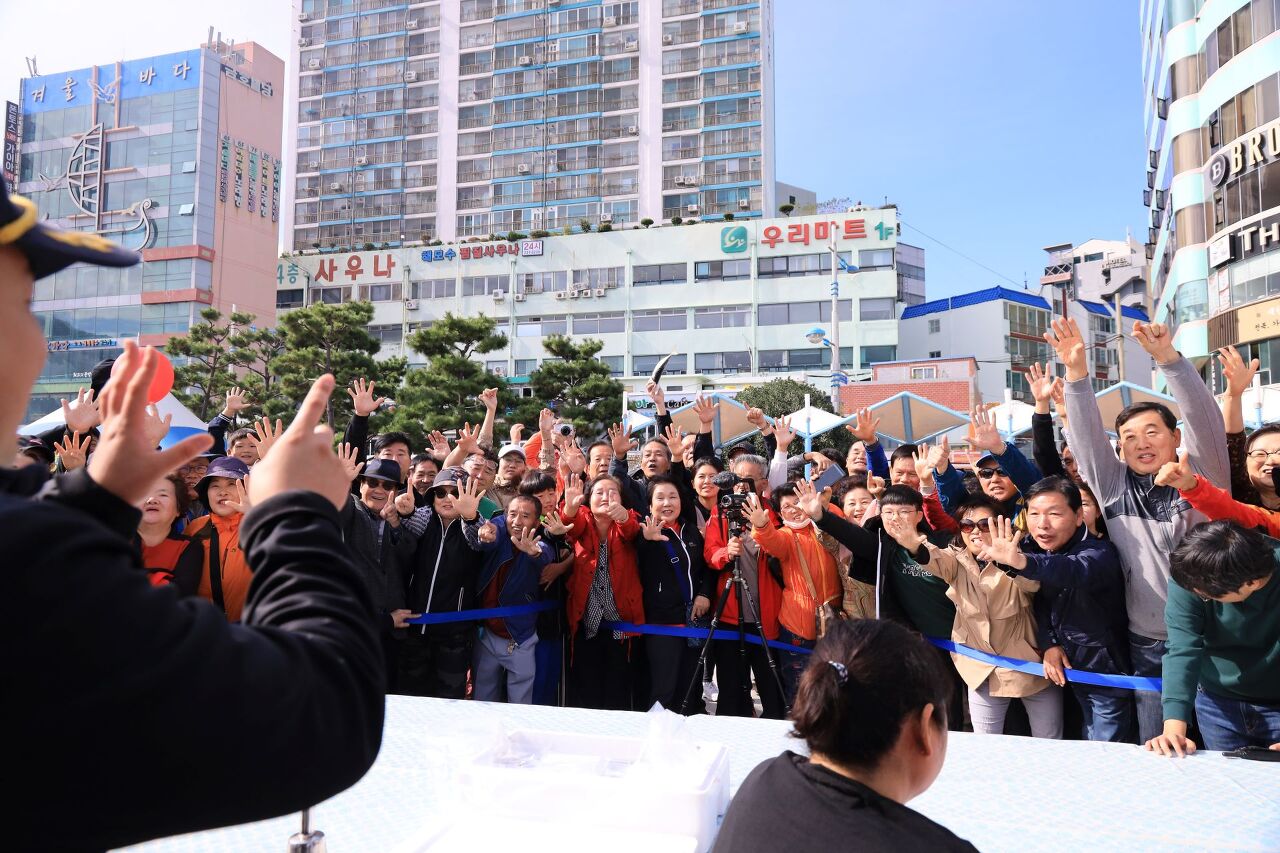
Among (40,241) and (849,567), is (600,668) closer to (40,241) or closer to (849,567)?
(849,567)

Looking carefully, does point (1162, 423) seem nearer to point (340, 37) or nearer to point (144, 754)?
point (144, 754)

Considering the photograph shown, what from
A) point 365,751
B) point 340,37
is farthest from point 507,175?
point 365,751

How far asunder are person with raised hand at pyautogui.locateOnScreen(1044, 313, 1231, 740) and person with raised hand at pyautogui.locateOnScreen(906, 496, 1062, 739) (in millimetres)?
412

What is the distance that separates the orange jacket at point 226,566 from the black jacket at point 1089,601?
3809 millimetres

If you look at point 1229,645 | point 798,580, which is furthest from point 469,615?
point 1229,645

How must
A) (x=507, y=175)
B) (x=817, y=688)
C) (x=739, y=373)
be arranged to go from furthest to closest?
(x=507, y=175) → (x=739, y=373) → (x=817, y=688)

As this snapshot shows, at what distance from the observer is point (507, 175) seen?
49.1 meters

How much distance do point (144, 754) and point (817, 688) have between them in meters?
1.17

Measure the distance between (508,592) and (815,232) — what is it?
37.7 meters

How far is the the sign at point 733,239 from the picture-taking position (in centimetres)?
4050

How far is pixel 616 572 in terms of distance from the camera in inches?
196

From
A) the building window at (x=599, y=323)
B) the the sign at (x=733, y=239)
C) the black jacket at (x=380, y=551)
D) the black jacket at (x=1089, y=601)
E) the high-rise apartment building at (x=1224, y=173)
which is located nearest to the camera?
the black jacket at (x=1089, y=601)

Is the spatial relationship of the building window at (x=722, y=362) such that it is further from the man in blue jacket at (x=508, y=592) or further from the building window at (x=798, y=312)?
the man in blue jacket at (x=508, y=592)

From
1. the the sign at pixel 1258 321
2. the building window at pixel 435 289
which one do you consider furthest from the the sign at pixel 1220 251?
the building window at pixel 435 289
